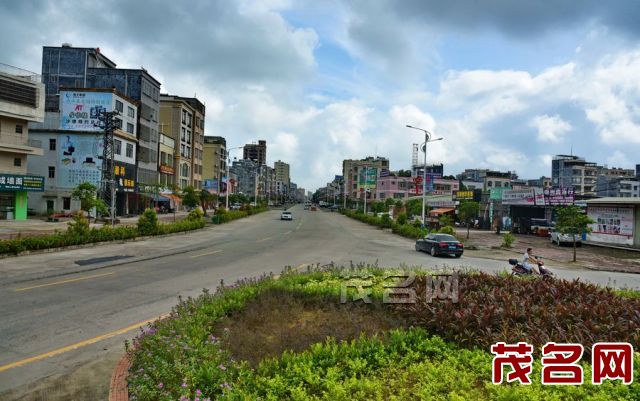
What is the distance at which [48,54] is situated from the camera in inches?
2343

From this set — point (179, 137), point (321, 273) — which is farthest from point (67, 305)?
point (179, 137)

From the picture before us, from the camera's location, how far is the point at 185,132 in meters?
82.4

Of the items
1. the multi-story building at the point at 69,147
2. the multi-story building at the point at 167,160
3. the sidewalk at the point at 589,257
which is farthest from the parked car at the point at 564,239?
the multi-story building at the point at 167,160

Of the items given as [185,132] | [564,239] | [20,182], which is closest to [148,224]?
[20,182]

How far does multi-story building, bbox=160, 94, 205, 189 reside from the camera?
78.4 metres

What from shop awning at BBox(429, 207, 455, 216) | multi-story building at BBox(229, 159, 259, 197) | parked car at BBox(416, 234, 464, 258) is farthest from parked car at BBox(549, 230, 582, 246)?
multi-story building at BBox(229, 159, 259, 197)

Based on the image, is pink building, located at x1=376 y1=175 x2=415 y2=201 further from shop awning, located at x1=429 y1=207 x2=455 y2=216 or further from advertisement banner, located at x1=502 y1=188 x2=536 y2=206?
advertisement banner, located at x1=502 y1=188 x2=536 y2=206

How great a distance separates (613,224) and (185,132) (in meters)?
70.0

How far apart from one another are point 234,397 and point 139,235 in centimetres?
2905

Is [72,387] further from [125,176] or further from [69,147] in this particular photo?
[125,176]

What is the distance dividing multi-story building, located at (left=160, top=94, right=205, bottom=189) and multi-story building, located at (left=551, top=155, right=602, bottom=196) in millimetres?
99902

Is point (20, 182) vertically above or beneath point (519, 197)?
beneath

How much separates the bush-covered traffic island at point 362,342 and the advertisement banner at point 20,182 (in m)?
42.0

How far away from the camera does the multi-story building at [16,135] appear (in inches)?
1662
